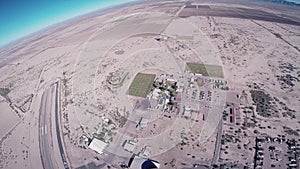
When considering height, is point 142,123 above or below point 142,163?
above

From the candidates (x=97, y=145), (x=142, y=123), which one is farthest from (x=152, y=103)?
(x=97, y=145)

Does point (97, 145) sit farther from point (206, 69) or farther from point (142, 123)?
point (206, 69)

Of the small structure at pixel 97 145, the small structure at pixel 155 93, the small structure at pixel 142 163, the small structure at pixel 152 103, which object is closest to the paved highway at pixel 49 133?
the small structure at pixel 97 145

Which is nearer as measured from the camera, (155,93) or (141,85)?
(155,93)

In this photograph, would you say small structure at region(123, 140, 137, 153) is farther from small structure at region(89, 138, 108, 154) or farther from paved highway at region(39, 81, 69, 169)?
paved highway at region(39, 81, 69, 169)

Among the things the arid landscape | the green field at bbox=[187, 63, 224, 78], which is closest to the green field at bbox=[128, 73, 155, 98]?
the arid landscape

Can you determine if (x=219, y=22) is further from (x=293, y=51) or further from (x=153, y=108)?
(x=153, y=108)
